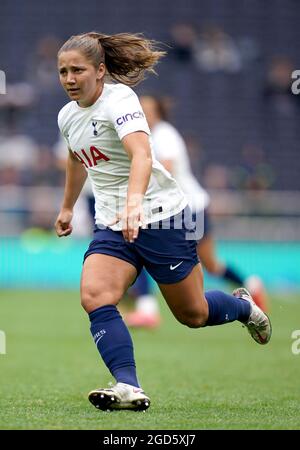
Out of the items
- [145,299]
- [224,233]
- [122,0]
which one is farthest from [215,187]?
[145,299]

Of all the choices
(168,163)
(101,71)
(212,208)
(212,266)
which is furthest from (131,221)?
(212,208)

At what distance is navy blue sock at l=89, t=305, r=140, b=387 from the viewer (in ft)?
16.4

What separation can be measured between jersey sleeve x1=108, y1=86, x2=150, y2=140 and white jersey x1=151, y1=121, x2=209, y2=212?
426 centimetres

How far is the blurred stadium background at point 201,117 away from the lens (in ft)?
54.0

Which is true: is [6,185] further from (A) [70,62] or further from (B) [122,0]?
(A) [70,62]

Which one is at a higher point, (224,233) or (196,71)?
(196,71)

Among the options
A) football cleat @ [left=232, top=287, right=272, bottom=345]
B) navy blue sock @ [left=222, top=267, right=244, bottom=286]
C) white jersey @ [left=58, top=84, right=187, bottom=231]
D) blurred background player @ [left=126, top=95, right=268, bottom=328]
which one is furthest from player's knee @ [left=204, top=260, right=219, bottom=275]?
white jersey @ [left=58, top=84, right=187, bottom=231]

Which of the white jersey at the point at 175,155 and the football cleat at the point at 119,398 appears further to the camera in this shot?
the white jersey at the point at 175,155

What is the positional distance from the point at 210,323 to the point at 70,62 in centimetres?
169

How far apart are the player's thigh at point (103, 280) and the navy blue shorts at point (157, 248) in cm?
5

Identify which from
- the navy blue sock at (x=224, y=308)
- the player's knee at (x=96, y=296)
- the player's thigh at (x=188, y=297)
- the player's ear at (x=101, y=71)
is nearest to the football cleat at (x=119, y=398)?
the player's knee at (x=96, y=296)

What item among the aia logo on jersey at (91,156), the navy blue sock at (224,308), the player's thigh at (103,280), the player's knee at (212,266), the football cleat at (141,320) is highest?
the aia logo on jersey at (91,156)

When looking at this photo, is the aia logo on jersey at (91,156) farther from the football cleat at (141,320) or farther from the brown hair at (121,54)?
the football cleat at (141,320)

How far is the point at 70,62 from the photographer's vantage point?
5051 millimetres
